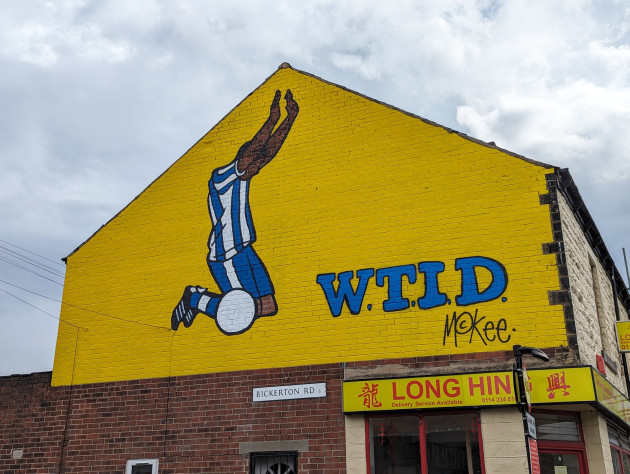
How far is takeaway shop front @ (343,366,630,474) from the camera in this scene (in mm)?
11000

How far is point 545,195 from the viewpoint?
40.1 feet

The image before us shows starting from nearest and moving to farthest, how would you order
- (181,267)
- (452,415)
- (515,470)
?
(515,470), (452,415), (181,267)

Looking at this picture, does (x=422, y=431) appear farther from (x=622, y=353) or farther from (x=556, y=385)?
(x=622, y=353)

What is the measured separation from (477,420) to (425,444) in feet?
3.32

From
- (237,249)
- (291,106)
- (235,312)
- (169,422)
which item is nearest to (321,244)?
(237,249)

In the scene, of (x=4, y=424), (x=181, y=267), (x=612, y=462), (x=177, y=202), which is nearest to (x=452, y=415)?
(x=612, y=462)

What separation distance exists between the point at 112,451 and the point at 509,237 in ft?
30.6

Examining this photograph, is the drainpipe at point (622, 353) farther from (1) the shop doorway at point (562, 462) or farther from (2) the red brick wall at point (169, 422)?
(2) the red brick wall at point (169, 422)

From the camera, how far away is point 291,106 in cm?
1545

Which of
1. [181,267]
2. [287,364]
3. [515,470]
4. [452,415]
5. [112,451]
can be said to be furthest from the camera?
[181,267]

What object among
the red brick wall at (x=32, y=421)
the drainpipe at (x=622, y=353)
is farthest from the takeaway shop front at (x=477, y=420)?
the red brick wall at (x=32, y=421)

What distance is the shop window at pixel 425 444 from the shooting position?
11.4 m

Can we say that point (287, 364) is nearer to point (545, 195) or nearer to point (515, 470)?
point (515, 470)

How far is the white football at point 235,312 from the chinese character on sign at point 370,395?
3.00m
